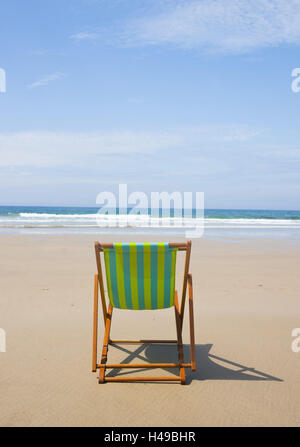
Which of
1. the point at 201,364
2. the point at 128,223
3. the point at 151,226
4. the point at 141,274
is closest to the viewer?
the point at 141,274

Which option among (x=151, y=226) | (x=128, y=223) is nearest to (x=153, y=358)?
(x=151, y=226)

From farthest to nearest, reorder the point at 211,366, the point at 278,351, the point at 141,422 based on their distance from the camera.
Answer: the point at 278,351 < the point at 211,366 < the point at 141,422

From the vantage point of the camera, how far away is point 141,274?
10.8ft

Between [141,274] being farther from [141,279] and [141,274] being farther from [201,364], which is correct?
[201,364]

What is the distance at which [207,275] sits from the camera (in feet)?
24.5

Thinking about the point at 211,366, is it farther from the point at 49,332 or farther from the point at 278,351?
the point at 49,332

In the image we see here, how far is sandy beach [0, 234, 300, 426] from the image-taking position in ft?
8.78

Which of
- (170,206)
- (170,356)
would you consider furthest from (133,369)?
(170,206)

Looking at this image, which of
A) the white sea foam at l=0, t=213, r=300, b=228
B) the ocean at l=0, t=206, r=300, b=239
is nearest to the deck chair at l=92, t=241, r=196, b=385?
the ocean at l=0, t=206, r=300, b=239

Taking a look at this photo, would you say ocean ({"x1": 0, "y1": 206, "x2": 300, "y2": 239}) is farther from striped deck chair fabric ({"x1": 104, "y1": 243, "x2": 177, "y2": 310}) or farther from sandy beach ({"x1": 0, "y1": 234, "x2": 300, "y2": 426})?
striped deck chair fabric ({"x1": 104, "y1": 243, "x2": 177, "y2": 310})

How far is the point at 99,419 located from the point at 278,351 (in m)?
1.94

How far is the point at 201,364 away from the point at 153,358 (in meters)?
0.44

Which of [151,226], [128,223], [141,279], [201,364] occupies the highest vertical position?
[128,223]
